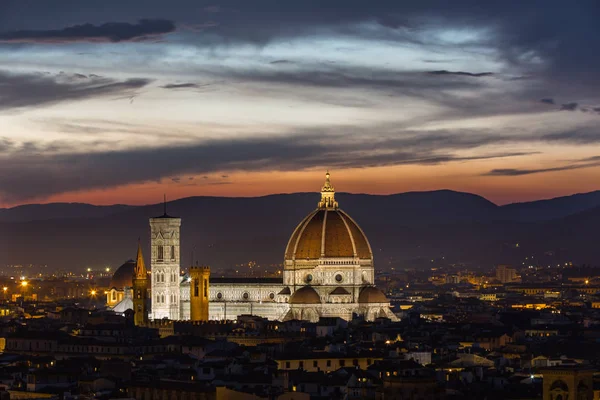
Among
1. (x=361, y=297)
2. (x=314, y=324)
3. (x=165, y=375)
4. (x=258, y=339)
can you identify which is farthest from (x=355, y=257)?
(x=165, y=375)

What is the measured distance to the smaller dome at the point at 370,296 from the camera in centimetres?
14962

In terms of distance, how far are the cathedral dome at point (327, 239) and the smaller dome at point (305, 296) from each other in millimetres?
3259

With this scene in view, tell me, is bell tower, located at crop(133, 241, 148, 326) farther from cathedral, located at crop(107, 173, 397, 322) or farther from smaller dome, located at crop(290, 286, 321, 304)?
smaller dome, located at crop(290, 286, 321, 304)

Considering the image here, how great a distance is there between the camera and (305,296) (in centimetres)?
14850

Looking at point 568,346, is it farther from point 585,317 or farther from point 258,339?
point 585,317

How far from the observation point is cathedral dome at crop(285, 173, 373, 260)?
15188cm

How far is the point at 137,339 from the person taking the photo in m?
118

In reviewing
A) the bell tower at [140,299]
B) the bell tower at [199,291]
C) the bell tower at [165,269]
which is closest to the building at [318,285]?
the bell tower at [165,269]

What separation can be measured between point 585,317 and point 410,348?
56713mm

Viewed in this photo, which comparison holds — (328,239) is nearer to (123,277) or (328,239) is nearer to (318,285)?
(318,285)

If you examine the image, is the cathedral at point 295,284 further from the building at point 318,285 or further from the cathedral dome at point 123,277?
the cathedral dome at point 123,277

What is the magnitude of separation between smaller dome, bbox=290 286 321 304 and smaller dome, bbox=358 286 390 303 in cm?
320

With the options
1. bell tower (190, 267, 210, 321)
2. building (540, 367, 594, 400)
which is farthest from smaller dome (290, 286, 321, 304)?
building (540, 367, 594, 400)

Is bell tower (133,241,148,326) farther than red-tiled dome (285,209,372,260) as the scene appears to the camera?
No
